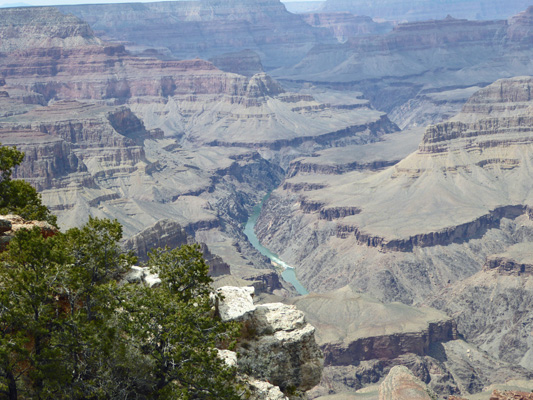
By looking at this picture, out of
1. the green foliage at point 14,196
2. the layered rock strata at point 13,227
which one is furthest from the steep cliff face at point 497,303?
the layered rock strata at point 13,227

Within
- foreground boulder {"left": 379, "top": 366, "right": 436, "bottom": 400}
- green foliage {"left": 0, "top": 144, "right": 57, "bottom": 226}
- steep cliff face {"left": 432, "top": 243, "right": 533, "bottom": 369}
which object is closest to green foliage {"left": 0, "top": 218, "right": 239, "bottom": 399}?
green foliage {"left": 0, "top": 144, "right": 57, "bottom": 226}

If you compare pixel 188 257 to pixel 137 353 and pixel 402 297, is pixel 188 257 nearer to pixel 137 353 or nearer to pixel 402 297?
pixel 137 353

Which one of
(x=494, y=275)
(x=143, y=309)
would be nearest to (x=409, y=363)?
(x=494, y=275)

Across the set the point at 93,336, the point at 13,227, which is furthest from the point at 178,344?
the point at 13,227

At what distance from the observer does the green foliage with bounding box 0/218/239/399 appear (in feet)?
130

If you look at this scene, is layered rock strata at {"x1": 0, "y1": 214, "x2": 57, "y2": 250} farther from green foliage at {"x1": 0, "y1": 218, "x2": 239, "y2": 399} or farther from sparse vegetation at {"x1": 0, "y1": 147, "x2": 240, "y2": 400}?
sparse vegetation at {"x1": 0, "y1": 147, "x2": 240, "y2": 400}

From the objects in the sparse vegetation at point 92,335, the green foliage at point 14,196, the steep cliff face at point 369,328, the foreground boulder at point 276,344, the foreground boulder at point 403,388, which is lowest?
the steep cliff face at point 369,328

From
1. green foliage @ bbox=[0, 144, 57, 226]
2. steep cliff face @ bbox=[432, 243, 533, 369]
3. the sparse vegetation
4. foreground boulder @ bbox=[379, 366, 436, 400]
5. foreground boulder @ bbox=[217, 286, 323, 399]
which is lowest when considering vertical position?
steep cliff face @ bbox=[432, 243, 533, 369]

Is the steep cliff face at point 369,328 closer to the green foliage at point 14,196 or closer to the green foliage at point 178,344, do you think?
the green foliage at point 14,196

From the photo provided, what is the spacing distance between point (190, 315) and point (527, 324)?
129m

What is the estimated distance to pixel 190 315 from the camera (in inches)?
1655

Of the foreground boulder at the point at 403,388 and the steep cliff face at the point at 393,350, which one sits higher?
the foreground boulder at the point at 403,388

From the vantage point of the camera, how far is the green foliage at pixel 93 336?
39750 mm

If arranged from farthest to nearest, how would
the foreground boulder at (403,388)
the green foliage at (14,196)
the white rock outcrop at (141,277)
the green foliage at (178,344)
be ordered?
the foreground boulder at (403,388)
the green foliage at (14,196)
the white rock outcrop at (141,277)
the green foliage at (178,344)
